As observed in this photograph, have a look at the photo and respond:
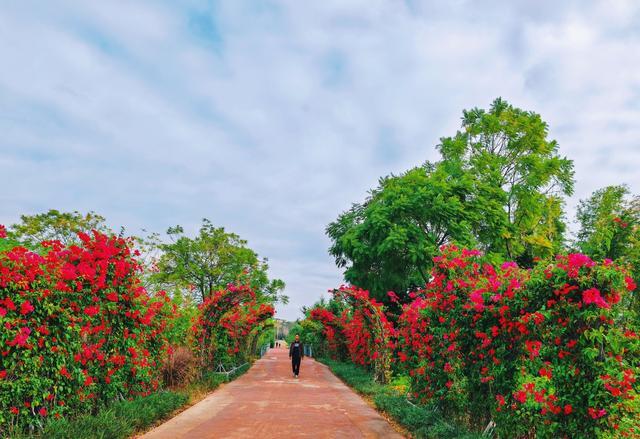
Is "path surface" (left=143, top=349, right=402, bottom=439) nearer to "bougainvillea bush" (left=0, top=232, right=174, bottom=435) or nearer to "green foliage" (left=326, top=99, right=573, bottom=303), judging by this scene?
"bougainvillea bush" (left=0, top=232, right=174, bottom=435)

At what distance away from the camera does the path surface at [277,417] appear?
725 centimetres

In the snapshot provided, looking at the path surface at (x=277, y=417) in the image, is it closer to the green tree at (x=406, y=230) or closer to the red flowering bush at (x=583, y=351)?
the red flowering bush at (x=583, y=351)

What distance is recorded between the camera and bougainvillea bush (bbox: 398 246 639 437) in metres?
4.18

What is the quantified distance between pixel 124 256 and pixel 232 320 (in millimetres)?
10373

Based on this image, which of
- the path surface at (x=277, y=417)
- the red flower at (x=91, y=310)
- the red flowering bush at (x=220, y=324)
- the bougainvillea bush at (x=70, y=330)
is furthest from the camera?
the red flowering bush at (x=220, y=324)

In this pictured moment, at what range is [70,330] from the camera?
A: 6.00 metres

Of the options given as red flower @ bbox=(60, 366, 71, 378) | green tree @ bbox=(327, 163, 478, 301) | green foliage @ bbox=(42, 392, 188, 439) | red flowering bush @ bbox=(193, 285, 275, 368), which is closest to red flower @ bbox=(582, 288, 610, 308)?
green foliage @ bbox=(42, 392, 188, 439)

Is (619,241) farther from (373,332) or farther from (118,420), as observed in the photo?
(118,420)

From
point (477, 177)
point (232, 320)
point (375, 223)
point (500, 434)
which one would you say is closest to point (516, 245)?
point (477, 177)

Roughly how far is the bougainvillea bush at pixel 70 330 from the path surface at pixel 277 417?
123cm

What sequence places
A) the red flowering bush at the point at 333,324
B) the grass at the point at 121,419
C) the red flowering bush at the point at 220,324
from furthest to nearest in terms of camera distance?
the red flowering bush at the point at 333,324
the red flowering bush at the point at 220,324
the grass at the point at 121,419

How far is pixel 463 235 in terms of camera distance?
18312mm

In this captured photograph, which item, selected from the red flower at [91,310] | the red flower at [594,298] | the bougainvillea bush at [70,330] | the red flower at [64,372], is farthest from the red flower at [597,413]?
the red flower at [91,310]

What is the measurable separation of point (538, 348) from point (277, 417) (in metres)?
5.57
